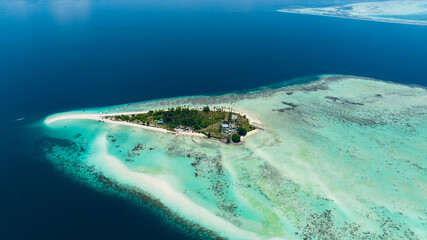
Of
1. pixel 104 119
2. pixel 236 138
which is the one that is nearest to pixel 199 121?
pixel 236 138

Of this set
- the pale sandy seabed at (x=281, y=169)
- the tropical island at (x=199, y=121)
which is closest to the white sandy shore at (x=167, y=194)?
the pale sandy seabed at (x=281, y=169)

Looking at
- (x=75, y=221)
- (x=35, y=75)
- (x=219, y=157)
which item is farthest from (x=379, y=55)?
(x=35, y=75)

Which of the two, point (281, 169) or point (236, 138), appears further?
point (236, 138)

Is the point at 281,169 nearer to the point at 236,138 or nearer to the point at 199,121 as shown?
the point at 236,138

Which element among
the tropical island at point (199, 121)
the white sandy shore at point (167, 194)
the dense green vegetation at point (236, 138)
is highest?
the tropical island at point (199, 121)

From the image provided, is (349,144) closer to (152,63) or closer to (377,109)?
(377,109)

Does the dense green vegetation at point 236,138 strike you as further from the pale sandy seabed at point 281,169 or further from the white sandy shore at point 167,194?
the white sandy shore at point 167,194

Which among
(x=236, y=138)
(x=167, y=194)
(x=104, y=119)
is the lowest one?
(x=167, y=194)
